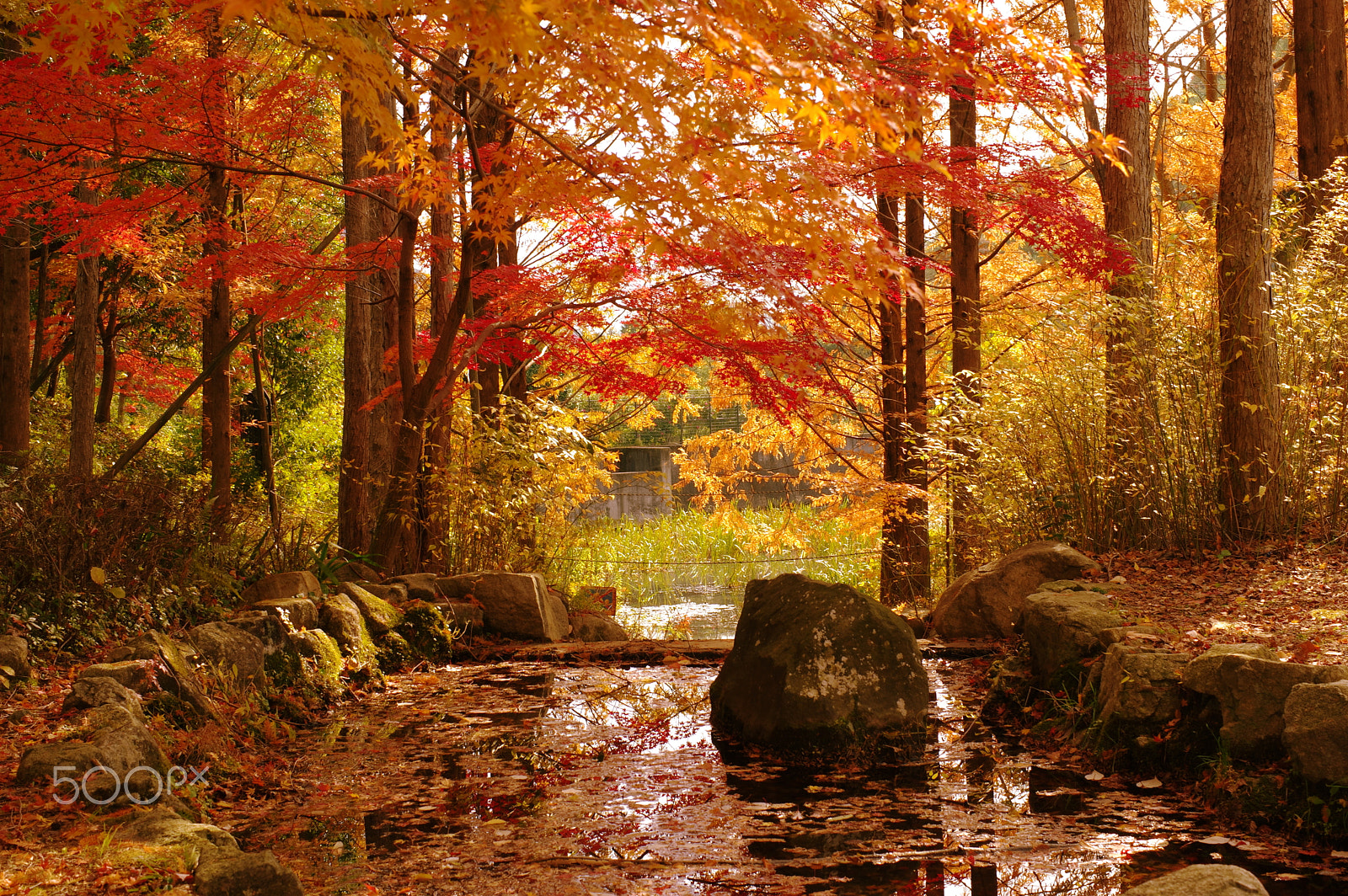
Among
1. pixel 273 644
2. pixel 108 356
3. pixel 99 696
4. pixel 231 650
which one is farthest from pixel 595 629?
pixel 108 356

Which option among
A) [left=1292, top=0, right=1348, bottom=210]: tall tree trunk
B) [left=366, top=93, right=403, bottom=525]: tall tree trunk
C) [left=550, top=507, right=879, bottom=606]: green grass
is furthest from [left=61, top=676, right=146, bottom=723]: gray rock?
[left=1292, top=0, right=1348, bottom=210]: tall tree trunk

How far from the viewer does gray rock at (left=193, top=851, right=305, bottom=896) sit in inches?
91.7

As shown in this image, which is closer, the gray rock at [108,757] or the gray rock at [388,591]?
the gray rock at [108,757]

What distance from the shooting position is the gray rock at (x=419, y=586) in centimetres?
666

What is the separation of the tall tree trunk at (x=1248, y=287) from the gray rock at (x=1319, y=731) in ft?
8.69

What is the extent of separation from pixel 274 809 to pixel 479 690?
6.82 ft

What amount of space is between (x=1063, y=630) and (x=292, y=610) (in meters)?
3.86

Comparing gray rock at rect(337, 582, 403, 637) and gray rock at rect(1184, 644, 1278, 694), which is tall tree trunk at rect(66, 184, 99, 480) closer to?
gray rock at rect(337, 582, 403, 637)

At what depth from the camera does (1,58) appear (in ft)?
24.4

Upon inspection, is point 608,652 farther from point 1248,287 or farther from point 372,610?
point 1248,287

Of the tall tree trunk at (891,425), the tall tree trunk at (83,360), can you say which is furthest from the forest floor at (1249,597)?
the tall tree trunk at (83,360)

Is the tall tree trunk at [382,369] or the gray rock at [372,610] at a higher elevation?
the tall tree trunk at [382,369]

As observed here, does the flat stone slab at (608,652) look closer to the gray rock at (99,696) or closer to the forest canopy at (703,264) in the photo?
the forest canopy at (703,264)

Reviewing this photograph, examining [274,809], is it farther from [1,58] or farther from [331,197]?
[331,197]
